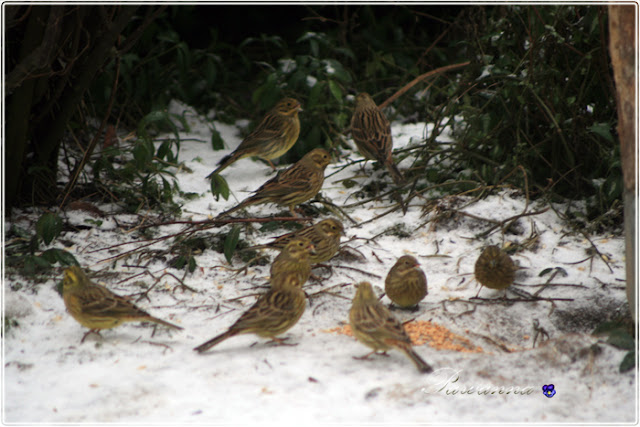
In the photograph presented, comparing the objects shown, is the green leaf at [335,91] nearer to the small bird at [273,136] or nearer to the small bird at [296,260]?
the small bird at [273,136]

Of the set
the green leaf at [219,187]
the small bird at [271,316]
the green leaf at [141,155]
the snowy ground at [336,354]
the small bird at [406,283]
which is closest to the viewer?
the snowy ground at [336,354]

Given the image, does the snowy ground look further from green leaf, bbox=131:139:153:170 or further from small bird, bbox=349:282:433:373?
green leaf, bbox=131:139:153:170

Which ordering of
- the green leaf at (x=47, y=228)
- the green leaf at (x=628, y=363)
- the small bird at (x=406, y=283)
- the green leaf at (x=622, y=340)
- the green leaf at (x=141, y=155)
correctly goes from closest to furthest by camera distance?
the green leaf at (x=628, y=363), the green leaf at (x=622, y=340), the small bird at (x=406, y=283), the green leaf at (x=47, y=228), the green leaf at (x=141, y=155)

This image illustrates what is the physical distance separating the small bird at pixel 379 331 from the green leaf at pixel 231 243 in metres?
1.36

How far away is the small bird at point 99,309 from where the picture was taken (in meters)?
4.07

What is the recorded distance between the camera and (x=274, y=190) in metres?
5.70

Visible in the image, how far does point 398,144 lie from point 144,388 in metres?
4.40

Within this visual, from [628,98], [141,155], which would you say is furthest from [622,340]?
[141,155]

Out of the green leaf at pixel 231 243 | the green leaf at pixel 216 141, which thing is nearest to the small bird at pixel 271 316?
the green leaf at pixel 231 243

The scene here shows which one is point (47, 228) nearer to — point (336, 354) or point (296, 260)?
point (296, 260)

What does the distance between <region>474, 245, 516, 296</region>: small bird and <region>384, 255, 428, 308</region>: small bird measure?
42 centimetres

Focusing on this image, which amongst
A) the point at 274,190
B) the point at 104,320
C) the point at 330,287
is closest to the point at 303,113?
the point at 274,190

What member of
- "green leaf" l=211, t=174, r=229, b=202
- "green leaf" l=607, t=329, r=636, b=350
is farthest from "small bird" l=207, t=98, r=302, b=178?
"green leaf" l=607, t=329, r=636, b=350

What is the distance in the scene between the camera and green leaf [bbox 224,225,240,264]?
16.8 ft
